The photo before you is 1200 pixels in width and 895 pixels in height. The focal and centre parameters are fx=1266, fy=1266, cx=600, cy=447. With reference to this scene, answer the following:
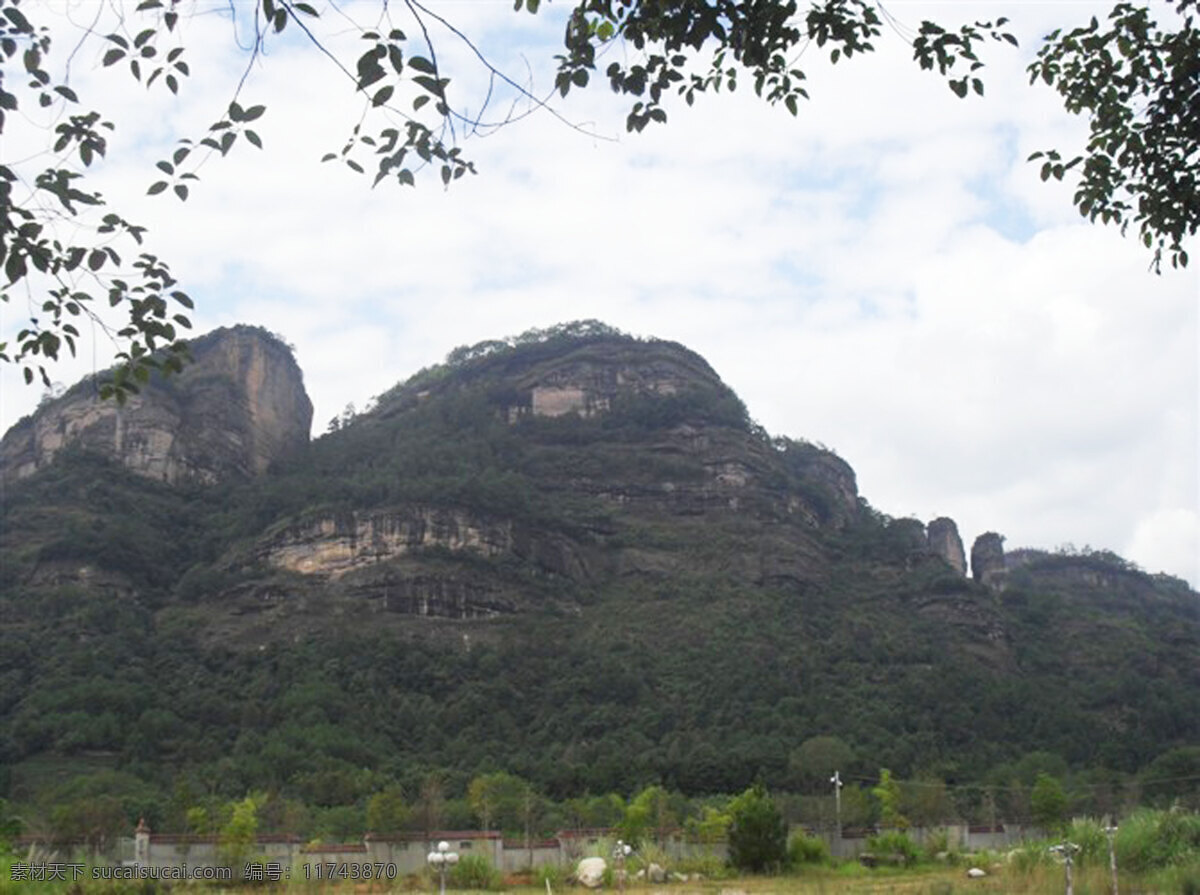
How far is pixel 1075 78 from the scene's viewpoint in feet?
21.5

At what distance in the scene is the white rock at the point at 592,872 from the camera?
25312mm

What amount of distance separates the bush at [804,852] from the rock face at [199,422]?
275ft

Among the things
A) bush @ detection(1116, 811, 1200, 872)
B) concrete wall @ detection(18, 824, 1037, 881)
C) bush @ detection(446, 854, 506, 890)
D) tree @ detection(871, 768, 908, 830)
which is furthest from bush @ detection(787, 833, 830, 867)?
tree @ detection(871, 768, 908, 830)

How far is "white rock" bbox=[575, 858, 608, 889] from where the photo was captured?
83.0 ft

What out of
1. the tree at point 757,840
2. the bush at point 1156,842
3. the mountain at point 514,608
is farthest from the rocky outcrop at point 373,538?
the bush at point 1156,842

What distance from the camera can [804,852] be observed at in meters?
31.3

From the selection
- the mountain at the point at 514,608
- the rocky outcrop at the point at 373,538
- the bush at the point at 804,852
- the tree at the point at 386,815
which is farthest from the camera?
the rocky outcrop at the point at 373,538

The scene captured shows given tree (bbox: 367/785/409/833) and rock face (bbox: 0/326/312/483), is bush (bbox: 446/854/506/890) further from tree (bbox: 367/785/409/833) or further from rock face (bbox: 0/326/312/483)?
rock face (bbox: 0/326/312/483)

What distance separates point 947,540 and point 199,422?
7757 centimetres

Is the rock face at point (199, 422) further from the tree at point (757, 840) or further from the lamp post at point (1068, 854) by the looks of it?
the lamp post at point (1068, 854)

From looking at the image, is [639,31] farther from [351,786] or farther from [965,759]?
[965,759]

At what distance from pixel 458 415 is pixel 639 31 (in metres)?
124

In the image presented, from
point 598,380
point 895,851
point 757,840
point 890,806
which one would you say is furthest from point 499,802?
point 598,380

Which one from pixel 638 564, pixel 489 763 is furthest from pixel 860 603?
pixel 489 763
